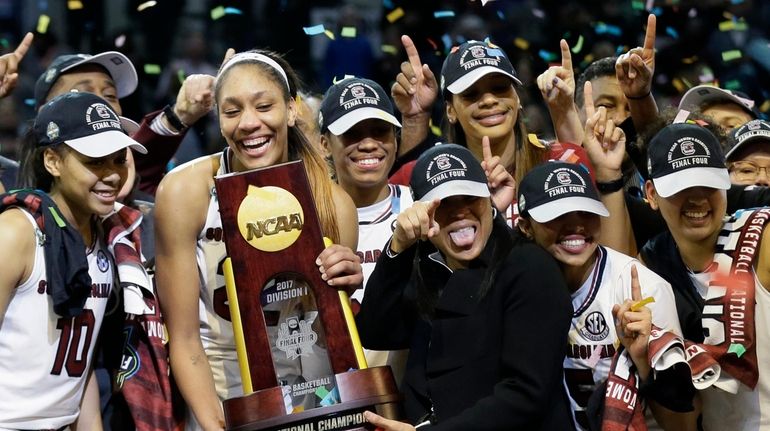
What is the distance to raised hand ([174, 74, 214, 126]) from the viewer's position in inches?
181

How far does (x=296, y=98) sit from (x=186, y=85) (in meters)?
0.72

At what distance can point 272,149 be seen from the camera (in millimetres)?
3918

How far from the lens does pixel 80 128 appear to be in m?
4.00

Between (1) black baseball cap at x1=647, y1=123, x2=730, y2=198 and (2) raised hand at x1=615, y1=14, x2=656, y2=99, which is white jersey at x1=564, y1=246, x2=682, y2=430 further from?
(2) raised hand at x1=615, y1=14, x2=656, y2=99

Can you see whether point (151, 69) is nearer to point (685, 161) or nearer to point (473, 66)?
point (473, 66)

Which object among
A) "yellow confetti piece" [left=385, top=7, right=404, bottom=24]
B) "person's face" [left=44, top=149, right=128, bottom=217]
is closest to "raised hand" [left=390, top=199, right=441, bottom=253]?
"person's face" [left=44, top=149, right=128, bottom=217]

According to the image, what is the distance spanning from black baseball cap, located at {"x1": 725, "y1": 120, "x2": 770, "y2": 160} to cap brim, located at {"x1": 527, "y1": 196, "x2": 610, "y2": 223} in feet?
3.27

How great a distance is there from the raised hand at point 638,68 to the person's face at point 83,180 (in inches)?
76.9

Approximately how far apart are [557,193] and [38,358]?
176 cm

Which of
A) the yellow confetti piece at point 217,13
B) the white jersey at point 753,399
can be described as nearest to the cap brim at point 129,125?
the white jersey at point 753,399

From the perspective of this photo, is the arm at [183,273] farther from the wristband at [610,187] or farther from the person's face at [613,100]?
the person's face at [613,100]

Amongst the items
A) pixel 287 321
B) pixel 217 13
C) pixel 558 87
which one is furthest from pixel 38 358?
pixel 217 13

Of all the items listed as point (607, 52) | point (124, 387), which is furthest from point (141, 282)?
point (607, 52)

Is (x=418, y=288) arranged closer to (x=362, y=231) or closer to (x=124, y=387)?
(x=362, y=231)
